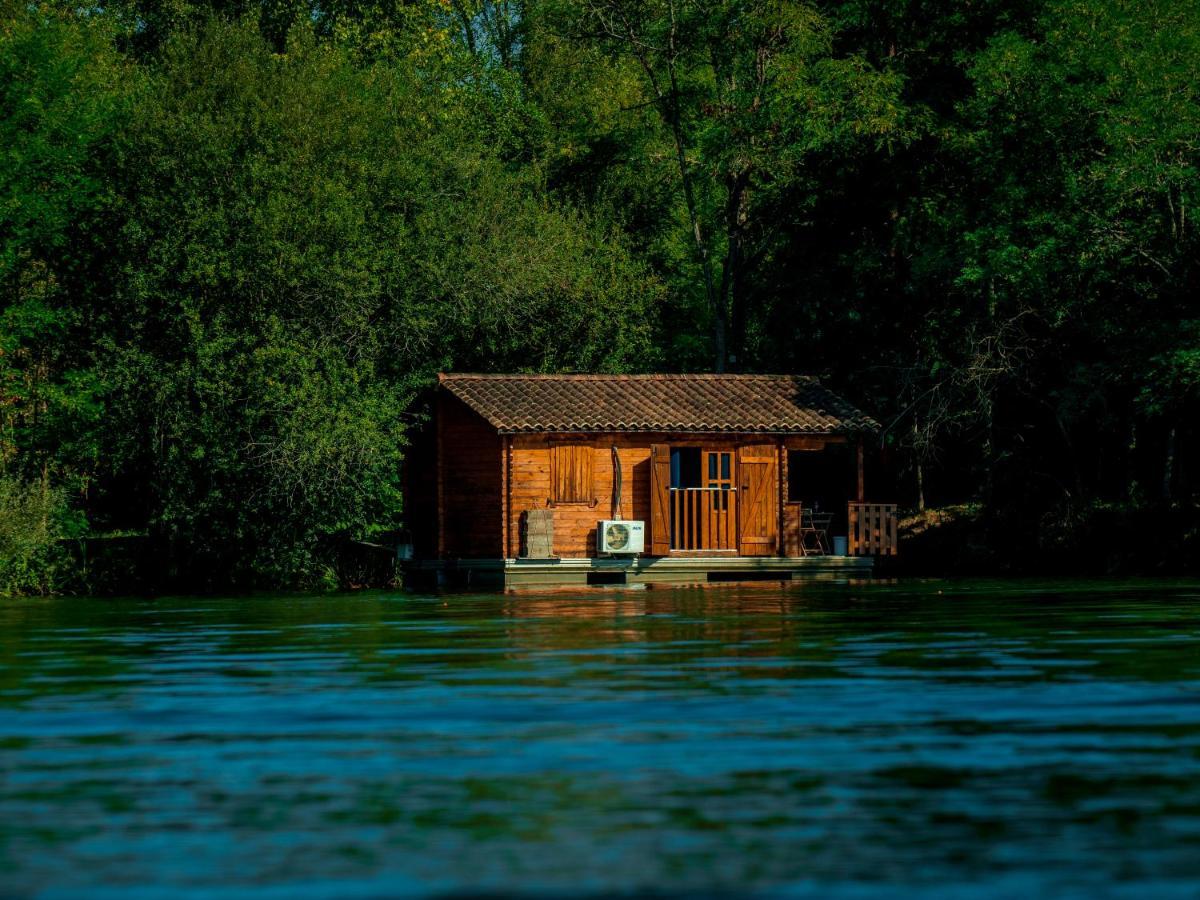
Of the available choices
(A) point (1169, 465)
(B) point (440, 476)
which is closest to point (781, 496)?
(B) point (440, 476)

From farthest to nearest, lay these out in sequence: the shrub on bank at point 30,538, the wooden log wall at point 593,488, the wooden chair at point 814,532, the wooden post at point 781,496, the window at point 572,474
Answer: the wooden chair at point 814,532
the wooden post at point 781,496
the window at point 572,474
the wooden log wall at point 593,488
the shrub on bank at point 30,538

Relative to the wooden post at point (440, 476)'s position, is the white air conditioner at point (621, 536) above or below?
below

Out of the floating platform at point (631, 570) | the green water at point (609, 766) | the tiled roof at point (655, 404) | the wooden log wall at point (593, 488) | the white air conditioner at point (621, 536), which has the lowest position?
the green water at point (609, 766)

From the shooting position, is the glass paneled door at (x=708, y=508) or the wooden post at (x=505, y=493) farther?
the glass paneled door at (x=708, y=508)

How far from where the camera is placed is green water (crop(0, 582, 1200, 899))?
307 inches

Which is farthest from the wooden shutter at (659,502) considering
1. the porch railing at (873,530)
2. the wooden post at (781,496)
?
the porch railing at (873,530)

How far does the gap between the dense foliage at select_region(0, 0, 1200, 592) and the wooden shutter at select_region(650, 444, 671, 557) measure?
18.1ft

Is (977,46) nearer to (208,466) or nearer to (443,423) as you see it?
(443,423)

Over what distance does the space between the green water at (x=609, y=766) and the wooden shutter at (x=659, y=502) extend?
687 inches

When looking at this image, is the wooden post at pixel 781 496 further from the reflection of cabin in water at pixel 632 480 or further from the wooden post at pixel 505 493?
the wooden post at pixel 505 493

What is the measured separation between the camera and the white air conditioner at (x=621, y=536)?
38938mm

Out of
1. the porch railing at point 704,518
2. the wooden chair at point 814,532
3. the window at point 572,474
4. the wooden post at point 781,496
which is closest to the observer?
the window at point 572,474

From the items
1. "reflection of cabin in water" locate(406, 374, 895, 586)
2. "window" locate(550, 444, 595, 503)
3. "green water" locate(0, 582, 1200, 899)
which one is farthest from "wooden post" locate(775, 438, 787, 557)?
"green water" locate(0, 582, 1200, 899)

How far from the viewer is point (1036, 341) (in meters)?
44.4
